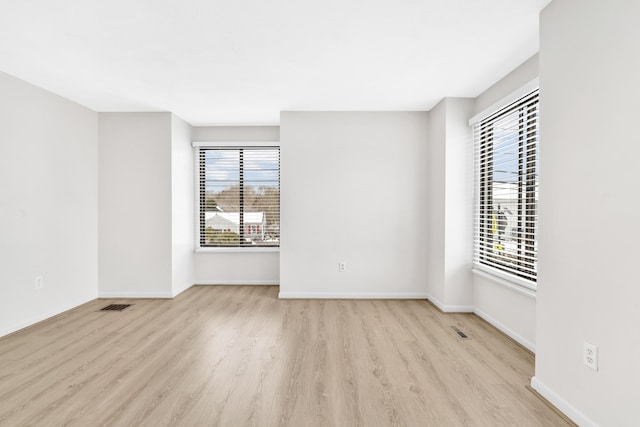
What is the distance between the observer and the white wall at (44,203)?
3.13 metres

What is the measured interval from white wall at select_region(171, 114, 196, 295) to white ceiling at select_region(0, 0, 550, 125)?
0.80 m

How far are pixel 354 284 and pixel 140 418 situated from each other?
2.97m

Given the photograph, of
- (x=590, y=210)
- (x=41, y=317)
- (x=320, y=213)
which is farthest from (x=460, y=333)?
(x=41, y=317)

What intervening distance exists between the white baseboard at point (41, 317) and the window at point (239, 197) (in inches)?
69.8

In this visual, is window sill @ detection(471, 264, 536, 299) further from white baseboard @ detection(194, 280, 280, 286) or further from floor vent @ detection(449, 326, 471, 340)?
white baseboard @ detection(194, 280, 280, 286)

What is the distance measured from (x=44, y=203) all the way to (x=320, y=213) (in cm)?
324

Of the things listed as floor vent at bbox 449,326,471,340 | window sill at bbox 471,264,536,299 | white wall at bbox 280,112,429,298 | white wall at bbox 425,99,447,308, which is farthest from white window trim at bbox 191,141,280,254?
window sill at bbox 471,264,536,299

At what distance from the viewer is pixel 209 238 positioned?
203 inches

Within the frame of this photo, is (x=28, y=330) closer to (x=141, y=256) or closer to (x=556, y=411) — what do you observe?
(x=141, y=256)

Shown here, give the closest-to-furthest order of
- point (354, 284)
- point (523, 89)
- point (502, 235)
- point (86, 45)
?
point (86, 45), point (523, 89), point (502, 235), point (354, 284)

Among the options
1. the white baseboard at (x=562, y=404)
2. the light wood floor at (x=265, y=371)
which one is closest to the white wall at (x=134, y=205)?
the light wood floor at (x=265, y=371)

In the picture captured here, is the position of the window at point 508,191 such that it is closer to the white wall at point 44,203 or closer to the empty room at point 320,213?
the empty room at point 320,213

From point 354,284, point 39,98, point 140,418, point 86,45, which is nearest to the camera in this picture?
point 140,418

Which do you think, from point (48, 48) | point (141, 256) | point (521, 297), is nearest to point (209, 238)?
point (141, 256)
